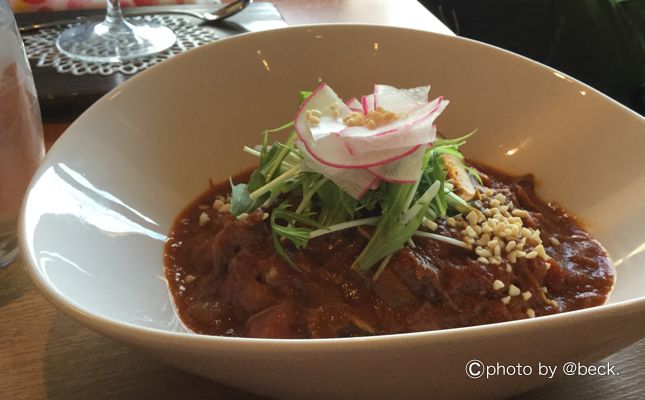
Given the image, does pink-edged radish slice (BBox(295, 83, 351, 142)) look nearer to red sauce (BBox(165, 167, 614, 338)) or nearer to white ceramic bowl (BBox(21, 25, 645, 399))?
red sauce (BBox(165, 167, 614, 338))

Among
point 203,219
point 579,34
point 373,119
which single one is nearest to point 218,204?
point 203,219

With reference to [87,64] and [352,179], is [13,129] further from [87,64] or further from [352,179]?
[87,64]

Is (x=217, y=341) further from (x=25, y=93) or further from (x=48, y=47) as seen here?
(x=48, y=47)

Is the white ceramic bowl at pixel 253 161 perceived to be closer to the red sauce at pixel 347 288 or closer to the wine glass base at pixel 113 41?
the red sauce at pixel 347 288

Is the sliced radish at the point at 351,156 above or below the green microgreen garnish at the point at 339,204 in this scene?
above

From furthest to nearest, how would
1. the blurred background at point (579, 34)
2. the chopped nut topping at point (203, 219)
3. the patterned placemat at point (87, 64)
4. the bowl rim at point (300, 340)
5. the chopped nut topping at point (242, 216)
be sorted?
the blurred background at point (579, 34) → the patterned placemat at point (87, 64) → the chopped nut topping at point (203, 219) → the chopped nut topping at point (242, 216) → the bowl rim at point (300, 340)

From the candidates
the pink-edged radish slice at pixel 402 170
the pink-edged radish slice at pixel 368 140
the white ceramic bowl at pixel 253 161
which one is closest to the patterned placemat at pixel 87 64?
the white ceramic bowl at pixel 253 161

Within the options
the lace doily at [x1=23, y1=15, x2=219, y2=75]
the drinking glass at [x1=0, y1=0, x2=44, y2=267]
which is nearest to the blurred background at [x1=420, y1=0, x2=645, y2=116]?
the lace doily at [x1=23, y1=15, x2=219, y2=75]
